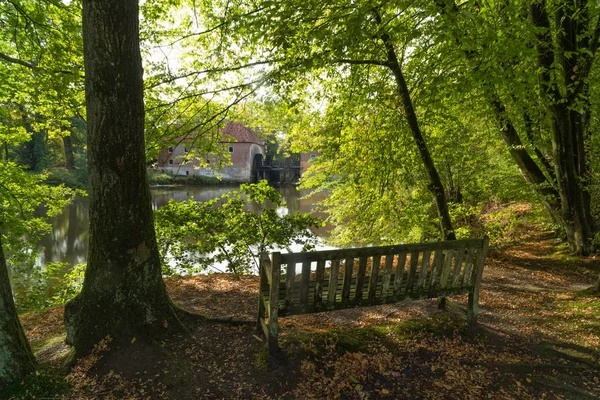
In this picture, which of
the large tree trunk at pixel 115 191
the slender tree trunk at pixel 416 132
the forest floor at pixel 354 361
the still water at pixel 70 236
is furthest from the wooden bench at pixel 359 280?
the still water at pixel 70 236

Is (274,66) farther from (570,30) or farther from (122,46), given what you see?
(570,30)

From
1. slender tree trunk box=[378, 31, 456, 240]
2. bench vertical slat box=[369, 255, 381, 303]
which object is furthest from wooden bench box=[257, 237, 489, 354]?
slender tree trunk box=[378, 31, 456, 240]

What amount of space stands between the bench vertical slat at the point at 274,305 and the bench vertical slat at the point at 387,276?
1.22m

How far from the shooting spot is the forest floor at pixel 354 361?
2.92 metres

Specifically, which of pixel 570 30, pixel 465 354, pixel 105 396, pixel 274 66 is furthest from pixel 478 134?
pixel 105 396

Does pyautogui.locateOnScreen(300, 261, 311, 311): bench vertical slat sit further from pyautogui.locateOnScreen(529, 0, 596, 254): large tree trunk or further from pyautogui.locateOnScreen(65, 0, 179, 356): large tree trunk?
pyautogui.locateOnScreen(529, 0, 596, 254): large tree trunk

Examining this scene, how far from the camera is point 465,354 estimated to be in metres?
3.60

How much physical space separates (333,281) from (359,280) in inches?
13.8

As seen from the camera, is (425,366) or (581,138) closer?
(425,366)

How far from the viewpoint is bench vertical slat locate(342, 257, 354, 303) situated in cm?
337

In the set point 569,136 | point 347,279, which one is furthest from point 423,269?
point 569,136

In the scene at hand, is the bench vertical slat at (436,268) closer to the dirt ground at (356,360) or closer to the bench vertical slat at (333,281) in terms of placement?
the dirt ground at (356,360)

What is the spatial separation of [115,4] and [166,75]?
229 cm

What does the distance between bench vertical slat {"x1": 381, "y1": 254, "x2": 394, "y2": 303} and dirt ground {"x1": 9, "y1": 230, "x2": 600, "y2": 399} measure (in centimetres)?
56
